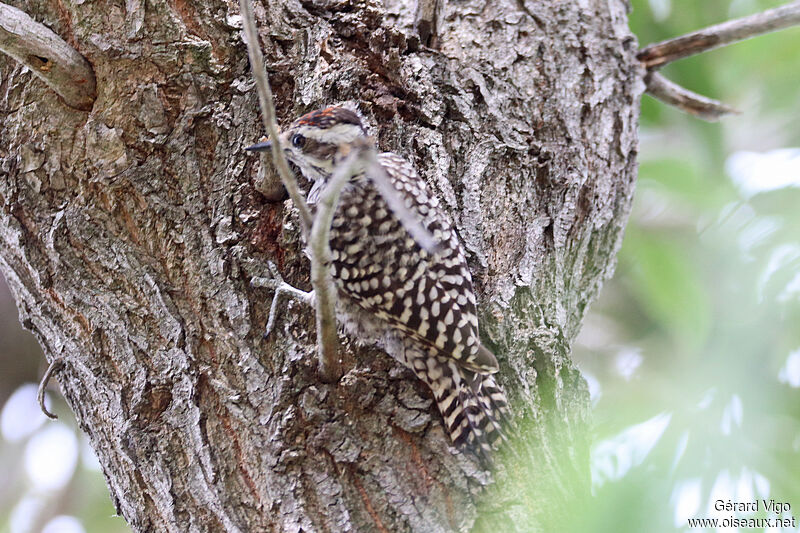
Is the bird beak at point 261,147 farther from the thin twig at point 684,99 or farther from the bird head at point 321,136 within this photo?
the thin twig at point 684,99

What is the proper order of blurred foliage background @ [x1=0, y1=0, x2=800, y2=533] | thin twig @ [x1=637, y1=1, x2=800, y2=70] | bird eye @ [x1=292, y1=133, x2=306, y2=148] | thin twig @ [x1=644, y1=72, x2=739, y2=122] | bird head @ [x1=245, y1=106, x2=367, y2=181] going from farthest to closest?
thin twig @ [x1=644, y1=72, x2=739, y2=122], thin twig @ [x1=637, y1=1, x2=800, y2=70], bird eye @ [x1=292, y1=133, x2=306, y2=148], bird head @ [x1=245, y1=106, x2=367, y2=181], blurred foliage background @ [x1=0, y1=0, x2=800, y2=533]

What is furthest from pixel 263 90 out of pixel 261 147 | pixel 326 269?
pixel 261 147

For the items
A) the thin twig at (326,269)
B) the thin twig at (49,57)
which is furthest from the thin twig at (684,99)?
the thin twig at (49,57)

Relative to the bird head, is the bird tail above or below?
below

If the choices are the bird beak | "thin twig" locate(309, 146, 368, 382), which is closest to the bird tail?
"thin twig" locate(309, 146, 368, 382)

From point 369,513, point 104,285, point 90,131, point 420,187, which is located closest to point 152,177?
point 90,131

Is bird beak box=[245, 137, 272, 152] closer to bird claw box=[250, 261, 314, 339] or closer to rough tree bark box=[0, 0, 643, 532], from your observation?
rough tree bark box=[0, 0, 643, 532]

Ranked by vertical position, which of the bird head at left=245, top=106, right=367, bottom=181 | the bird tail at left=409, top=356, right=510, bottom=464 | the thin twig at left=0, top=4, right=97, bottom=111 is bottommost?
the bird tail at left=409, top=356, right=510, bottom=464
